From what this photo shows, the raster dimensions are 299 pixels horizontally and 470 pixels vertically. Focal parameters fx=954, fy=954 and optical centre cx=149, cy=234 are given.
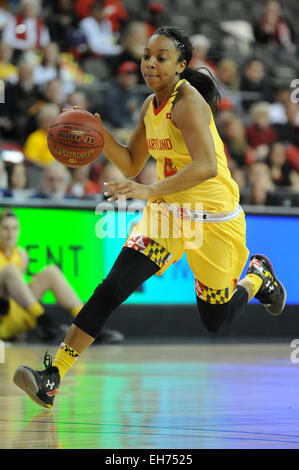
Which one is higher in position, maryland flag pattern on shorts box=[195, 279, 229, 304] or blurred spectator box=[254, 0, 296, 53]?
blurred spectator box=[254, 0, 296, 53]

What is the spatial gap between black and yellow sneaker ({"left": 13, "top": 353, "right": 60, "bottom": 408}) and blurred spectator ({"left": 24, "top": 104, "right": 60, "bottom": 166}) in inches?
253

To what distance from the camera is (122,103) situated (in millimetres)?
13133

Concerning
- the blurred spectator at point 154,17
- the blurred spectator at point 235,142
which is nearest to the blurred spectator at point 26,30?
the blurred spectator at point 154,17

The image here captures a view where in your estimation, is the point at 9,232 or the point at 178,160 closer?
the point at 178,160

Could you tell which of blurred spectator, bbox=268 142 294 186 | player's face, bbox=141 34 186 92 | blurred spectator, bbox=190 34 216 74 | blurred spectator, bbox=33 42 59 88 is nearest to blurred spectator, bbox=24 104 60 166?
blurred spectator, bbox=33 42 59 88

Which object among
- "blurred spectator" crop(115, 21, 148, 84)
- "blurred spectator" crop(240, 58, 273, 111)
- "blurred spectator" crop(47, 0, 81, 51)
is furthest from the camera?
"blurred spectator" crop(240, 58, 273, 111)

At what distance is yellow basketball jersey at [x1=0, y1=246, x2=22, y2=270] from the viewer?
9312 millimetres

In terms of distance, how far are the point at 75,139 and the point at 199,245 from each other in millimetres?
925

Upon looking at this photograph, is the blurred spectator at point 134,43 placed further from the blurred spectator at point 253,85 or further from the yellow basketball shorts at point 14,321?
the yellow basketball shorts at point 14,321

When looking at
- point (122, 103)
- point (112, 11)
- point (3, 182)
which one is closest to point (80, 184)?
point (3, 182)

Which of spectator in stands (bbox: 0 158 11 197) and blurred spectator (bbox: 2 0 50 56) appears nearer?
spectator in stands (bbox: 0 158 11 197)

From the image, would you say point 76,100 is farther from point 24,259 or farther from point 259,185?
point 24,259

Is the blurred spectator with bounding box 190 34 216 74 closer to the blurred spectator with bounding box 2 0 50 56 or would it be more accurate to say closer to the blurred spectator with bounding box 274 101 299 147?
the blurred spectator with bounding box 274 101 299 147

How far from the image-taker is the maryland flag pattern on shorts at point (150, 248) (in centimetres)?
507
